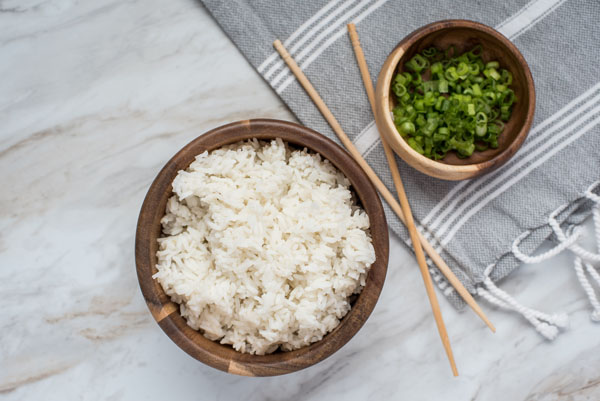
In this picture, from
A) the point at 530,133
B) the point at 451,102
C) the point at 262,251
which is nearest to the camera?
the point at 262,251

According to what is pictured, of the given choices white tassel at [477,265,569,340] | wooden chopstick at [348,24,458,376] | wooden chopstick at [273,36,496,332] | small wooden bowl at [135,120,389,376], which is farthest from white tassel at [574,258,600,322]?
small wooden bowl at [135,120,389,376]

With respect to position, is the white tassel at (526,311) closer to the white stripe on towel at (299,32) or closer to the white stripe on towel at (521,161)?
the white stripe on towel at (521,161)

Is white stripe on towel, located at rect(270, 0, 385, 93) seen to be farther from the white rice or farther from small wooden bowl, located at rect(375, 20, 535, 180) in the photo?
the white rice

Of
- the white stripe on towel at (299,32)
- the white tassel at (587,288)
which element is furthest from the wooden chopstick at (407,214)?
the white tassel at (587,288)

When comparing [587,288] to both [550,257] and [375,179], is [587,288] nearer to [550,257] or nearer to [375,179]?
[550,257]

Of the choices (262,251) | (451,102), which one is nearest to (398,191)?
(451,102)
